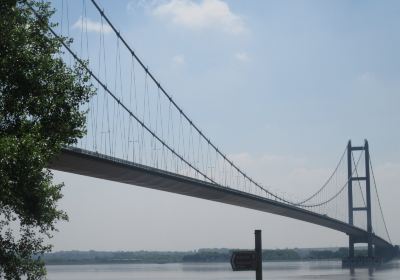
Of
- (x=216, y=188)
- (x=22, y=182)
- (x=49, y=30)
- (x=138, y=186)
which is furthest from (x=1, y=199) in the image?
(x=216, y=188)

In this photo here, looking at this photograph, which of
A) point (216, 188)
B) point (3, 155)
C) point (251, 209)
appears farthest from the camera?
point (251, 209)

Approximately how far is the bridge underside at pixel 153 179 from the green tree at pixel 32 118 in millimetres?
4954

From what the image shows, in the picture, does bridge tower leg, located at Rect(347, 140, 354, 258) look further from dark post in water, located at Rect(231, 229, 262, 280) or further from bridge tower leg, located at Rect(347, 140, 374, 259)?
dark post in water, located at Rect(231, 229, 262, 280)

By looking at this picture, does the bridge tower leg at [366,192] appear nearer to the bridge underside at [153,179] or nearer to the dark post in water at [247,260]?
the bridge underside at [153,179]

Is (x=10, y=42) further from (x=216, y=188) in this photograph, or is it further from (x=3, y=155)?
(x=216, y=188)

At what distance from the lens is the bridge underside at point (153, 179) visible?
131ft

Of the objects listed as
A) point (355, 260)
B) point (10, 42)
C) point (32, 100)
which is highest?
point (10, 42)

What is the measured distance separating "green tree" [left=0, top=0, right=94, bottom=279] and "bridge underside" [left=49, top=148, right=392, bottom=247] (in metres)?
4.95

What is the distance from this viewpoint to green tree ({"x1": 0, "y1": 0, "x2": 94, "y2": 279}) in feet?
46.0

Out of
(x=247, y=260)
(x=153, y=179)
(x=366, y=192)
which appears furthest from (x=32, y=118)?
(x=366, y=192)

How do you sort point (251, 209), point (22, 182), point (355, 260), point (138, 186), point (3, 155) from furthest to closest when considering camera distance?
point (355, 260) → point (251, 209) → point (138, 186) → point (22, 182) → point (3, 155)

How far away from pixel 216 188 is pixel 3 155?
167ft

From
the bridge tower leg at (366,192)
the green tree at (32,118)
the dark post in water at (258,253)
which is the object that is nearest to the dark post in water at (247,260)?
the dark post in water at (258,253)

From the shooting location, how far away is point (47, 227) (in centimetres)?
1656
